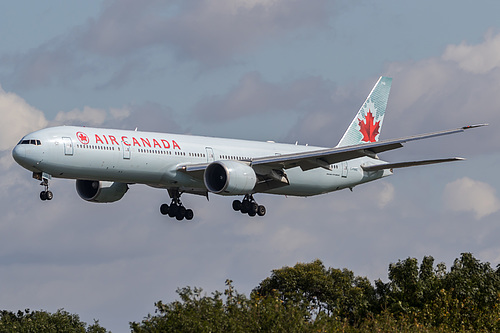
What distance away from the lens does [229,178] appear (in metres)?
63.2

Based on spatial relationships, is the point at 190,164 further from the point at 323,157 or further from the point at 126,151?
the point at 323,157

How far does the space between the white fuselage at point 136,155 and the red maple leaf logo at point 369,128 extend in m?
9.61

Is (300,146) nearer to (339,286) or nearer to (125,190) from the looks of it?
(125,190)

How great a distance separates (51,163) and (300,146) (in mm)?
20492

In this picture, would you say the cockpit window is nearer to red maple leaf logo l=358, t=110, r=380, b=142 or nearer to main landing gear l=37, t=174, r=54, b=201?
main landing gear l=37, t=174, r=54, b=201

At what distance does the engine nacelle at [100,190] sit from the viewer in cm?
6981

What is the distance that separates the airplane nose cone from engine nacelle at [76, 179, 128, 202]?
10.8 metres

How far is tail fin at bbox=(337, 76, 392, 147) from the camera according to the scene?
263 ft

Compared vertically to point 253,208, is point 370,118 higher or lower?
higher

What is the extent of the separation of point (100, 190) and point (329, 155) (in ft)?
48.6

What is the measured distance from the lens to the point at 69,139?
59.5 metres

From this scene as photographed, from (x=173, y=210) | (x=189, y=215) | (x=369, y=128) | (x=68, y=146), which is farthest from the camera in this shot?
(x=369, y=128)

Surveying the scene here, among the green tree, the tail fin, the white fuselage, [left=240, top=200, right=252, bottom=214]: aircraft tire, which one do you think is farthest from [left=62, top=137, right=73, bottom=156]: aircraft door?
the green tree

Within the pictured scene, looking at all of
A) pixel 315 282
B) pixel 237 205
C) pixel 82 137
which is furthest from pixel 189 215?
pixel 315 282
